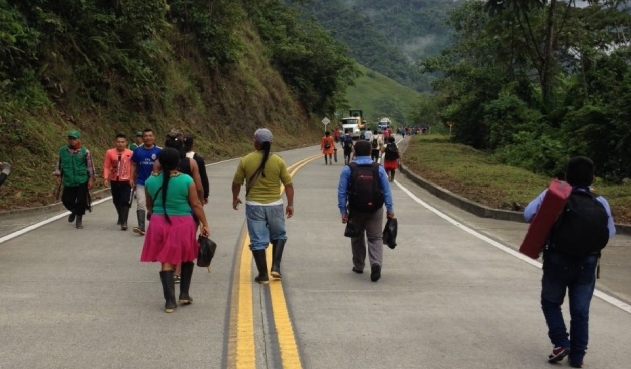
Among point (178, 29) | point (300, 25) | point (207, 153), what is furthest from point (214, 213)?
point (300, 25)

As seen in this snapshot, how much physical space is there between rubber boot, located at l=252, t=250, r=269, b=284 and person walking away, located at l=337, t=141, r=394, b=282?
106 cm

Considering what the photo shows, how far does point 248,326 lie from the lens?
6.31 metres

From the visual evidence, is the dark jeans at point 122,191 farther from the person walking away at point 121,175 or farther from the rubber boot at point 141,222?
the rubber boot at point 141,222

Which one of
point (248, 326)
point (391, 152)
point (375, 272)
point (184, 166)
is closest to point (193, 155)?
point (184, 166)

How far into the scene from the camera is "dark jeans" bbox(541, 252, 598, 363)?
5.37m

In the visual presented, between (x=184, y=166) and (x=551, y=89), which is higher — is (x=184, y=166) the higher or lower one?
the lower one

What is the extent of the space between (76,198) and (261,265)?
18.6 feet

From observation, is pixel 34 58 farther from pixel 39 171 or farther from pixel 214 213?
pixel 214 213

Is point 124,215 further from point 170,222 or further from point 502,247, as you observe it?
point 502,247

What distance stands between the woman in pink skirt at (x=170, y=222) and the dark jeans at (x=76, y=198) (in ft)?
19.4

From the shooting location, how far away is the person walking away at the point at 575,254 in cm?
522

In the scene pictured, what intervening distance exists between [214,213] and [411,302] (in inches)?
319

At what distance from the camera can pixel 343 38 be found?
6796 inches

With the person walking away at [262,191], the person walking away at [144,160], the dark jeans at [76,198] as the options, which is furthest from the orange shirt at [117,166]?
the person walking away at [262,191]
